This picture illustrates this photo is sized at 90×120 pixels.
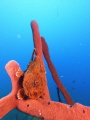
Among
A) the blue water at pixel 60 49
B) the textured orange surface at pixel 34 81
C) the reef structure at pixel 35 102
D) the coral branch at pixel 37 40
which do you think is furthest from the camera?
the blue water at pixel 60 49

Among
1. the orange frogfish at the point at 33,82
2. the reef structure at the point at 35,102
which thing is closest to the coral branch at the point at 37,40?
the reef structure at the point at 35,102

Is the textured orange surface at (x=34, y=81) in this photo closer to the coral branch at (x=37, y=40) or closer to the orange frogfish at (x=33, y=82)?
the orange frogfish at (x=33, y=82)

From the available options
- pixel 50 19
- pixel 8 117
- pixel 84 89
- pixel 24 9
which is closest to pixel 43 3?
pixel 24 9

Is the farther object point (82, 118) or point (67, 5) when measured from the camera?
point (67, 5)

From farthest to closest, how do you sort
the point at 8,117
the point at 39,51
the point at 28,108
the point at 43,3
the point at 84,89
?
1. the point at 43,3
2. the point at 84,89
3. the point at 8,117
4. the point at 39,51
5. the point at 28,108

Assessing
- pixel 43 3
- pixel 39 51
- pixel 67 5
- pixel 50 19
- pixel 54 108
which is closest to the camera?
pixel 54 108

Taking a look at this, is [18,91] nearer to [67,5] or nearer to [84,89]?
[84,89]

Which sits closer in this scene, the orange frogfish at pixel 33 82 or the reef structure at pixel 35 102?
the reef structure at pixel 35 102

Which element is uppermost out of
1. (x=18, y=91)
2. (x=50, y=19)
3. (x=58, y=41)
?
(x=50, y=19)

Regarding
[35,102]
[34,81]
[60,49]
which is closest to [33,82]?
[34,81]
